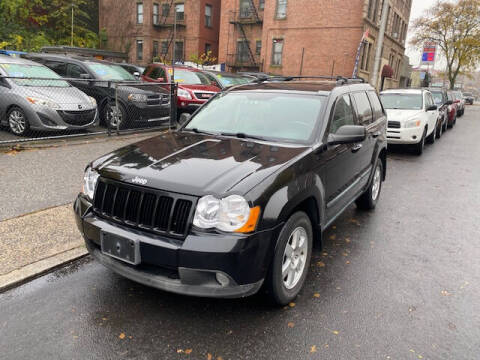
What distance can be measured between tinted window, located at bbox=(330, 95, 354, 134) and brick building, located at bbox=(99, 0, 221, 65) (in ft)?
102

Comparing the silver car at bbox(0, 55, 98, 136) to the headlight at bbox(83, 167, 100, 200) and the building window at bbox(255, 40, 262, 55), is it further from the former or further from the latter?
the building window at bbox(255, 40, 262, 55)

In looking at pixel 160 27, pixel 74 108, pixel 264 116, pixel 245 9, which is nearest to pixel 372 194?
pixel 264 116

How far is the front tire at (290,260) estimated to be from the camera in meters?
2.94

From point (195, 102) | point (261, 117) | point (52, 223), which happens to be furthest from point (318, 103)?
point (195, 102)

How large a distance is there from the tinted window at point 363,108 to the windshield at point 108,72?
7.94 meters

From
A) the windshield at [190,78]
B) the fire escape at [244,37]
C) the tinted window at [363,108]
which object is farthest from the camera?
the fire escape at [244,37]

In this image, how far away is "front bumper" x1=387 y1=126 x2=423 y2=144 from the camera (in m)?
10.5

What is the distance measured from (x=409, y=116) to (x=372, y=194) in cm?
576

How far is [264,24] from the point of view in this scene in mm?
31250

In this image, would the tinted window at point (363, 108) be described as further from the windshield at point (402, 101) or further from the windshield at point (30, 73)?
the windshield at point (30, 73)

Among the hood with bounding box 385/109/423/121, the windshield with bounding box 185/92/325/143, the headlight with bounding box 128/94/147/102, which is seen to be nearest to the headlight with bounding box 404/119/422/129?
the hood with bounding box 385/109/423/121

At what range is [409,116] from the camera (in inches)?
416

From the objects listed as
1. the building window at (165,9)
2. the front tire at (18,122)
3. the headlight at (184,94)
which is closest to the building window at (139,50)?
the building window at (165,9)

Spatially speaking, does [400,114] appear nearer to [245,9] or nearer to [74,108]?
[74,108]
